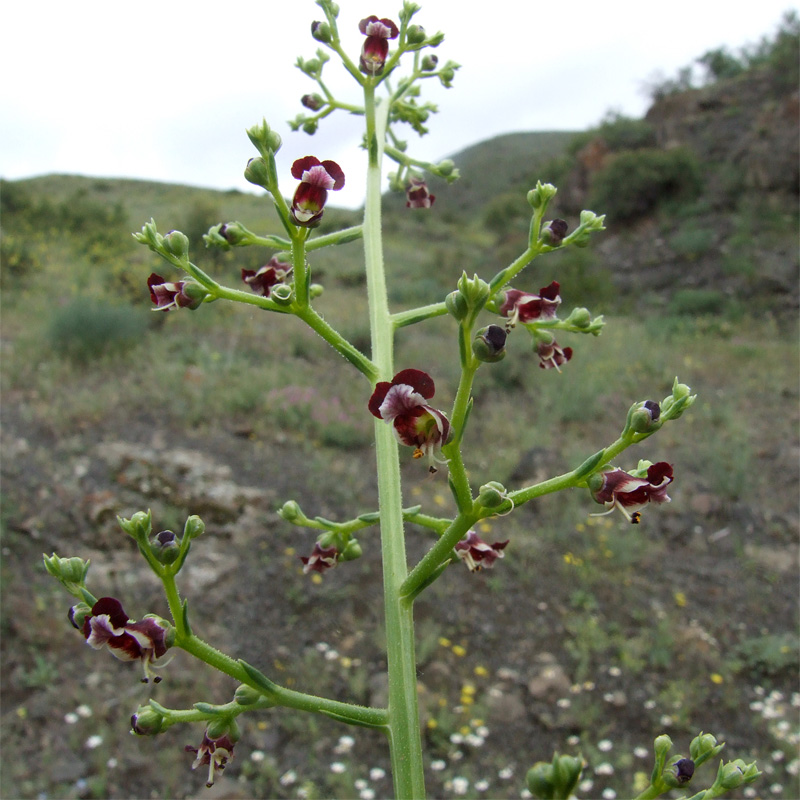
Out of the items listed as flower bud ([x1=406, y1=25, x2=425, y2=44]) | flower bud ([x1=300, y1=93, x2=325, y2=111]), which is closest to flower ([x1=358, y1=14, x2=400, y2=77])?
flower bud ([x1=406, y1=25, x2=425, y2=44])

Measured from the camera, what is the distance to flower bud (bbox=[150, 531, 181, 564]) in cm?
140

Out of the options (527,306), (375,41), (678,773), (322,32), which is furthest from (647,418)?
(322,32)

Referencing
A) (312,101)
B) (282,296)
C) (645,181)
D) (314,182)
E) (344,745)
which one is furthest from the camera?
(645,181)

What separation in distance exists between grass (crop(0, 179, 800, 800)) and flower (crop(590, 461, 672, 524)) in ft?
14.1

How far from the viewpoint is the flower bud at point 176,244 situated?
1604mm

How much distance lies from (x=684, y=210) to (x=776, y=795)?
73.9ft

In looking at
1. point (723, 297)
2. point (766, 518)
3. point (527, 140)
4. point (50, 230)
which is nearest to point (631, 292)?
point (723, 297)

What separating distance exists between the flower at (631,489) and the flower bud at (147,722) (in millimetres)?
1027

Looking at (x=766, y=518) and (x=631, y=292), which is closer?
(x=766, y=518)

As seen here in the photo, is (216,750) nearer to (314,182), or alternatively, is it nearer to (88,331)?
(314,182)

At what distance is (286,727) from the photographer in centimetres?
536

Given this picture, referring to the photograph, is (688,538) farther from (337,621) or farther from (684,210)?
(684,210)

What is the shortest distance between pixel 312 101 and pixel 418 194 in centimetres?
49

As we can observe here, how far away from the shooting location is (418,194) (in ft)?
8.24
